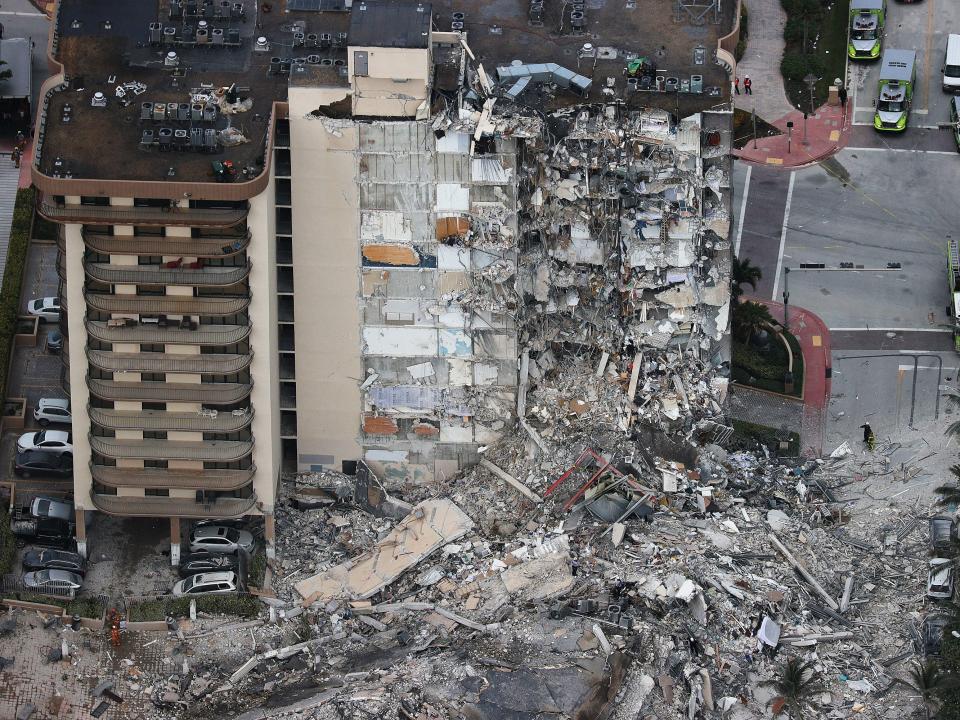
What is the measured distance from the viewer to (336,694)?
A: 122188mm

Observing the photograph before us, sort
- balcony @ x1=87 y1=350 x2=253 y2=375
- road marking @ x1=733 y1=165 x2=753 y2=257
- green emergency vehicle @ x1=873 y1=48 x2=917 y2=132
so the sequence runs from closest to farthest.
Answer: balcony @ x1=87 y1=350 x2=253 y2=375
road marking @ x1=733 y1=165 x2=753 y2=257
green emergency vehicle @ x1=873 y1=48 x2=917 y2=132

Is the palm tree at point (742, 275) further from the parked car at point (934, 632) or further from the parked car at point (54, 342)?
the parked car at point (54, 342)

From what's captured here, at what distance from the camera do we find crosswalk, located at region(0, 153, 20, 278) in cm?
14693

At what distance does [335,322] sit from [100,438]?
13009mm

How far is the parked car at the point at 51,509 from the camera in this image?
439 feet

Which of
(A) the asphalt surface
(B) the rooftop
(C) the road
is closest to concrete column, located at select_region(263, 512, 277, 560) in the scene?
(B) the rooftop

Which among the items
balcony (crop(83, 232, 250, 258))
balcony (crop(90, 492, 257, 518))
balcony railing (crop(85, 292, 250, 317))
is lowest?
balcony (crop(90, 492, 257, 518))

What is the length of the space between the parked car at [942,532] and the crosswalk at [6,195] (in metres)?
52.2

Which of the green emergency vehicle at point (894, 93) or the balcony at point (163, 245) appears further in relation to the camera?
the green emergency vehicle at point (894, 93)

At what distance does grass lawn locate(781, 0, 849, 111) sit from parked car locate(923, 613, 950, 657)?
39.0m

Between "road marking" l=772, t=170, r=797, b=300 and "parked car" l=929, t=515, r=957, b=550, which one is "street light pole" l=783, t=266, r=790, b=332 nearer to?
"road marking" l=772, t=170, r=797, b=300

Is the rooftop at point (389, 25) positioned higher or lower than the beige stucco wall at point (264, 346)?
higher

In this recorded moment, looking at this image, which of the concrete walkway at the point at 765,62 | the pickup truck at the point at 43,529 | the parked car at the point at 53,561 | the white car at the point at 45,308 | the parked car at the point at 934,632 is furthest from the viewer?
the concrete walkway at the point at 765,62

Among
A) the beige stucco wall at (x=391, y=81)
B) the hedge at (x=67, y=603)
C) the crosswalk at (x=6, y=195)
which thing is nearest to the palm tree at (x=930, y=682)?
the beige stucco wall at (x=391, y=81)
